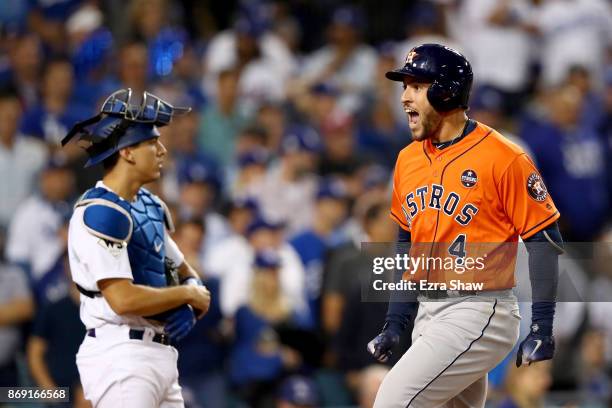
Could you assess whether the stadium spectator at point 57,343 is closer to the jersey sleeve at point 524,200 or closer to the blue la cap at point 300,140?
the jersey sleeve at point 524,200

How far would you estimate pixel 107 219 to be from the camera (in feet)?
15.3

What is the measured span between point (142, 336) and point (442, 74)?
64.7 inches

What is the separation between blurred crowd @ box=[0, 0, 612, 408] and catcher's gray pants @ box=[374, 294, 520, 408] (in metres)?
2.44

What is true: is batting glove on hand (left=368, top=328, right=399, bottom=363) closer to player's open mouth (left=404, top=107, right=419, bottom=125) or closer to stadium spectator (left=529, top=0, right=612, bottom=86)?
player's open mouth (left=404, top=107, right=419, bottom=125)

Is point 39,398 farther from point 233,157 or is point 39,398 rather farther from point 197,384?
point 233,157

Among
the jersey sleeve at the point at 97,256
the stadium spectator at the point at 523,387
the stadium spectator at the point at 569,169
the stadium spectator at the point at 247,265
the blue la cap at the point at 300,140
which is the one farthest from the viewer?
the stadium spectator at the point at 569,169

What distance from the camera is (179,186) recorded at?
9000mm

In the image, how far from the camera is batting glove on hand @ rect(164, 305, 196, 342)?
4922mm

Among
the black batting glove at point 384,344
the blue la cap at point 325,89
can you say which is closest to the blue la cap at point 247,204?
the blue la cap at point 325,89

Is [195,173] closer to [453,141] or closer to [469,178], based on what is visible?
[453,141]

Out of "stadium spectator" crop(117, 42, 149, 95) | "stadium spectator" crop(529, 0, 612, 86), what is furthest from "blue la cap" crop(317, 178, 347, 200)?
"stadium spectator" crop(529, 0, 612, 86)

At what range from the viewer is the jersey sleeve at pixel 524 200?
177 inches

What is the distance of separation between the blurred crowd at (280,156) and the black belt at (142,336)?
A: 2055 millimetres

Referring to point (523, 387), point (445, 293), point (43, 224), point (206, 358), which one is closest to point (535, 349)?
point (445, 293)
